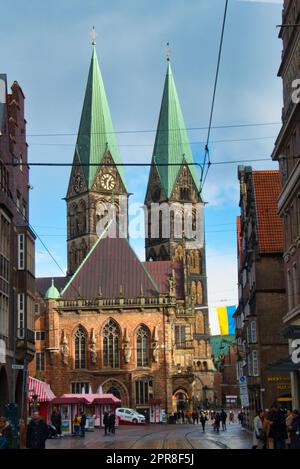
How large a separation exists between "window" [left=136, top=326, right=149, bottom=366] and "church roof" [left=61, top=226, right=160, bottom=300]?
3.70 meters

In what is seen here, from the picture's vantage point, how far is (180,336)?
92.9m

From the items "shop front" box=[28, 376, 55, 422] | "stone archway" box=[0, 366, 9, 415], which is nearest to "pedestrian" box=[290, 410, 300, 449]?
"stone archway" box=[0, 366, 9, 415]

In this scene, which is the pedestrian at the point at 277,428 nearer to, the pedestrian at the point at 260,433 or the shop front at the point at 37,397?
the pedestrian at the point at 260,433

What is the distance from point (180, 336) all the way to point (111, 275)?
43.7 ft

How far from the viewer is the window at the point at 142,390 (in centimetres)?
7825

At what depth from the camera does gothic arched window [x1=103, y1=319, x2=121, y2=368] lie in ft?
259

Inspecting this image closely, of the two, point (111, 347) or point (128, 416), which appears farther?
point (111, 347)

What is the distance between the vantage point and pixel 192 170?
124 meters

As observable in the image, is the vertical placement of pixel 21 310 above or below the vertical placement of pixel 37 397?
above

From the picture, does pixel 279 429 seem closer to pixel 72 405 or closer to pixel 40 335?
pixel 72 405

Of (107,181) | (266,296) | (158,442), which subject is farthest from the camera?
(107,181)

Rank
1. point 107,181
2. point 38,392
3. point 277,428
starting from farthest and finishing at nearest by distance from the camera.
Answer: point 107,181 → point 38,392 → point 277,428

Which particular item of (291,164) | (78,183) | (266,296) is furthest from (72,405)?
(78,183)
